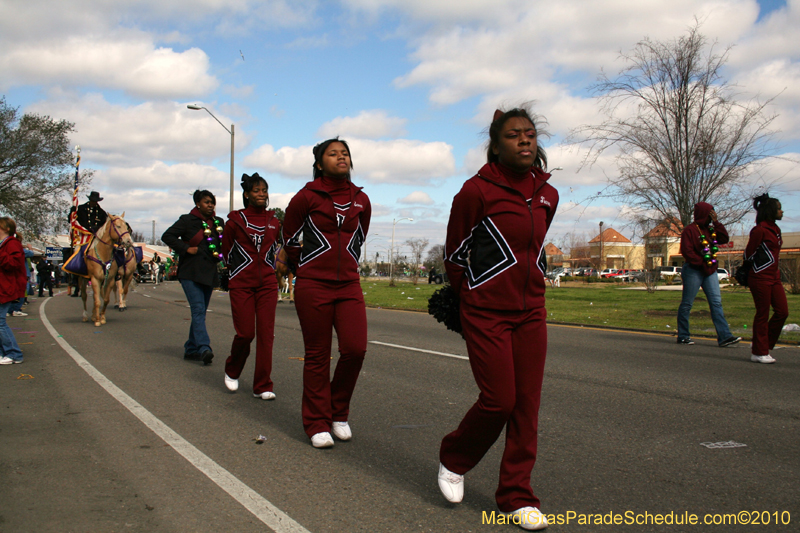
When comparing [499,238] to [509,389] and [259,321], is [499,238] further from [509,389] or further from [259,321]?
[259,321]

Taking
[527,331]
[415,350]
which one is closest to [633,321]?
[415,350]

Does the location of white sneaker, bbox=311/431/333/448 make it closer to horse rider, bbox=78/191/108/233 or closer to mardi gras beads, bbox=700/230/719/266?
mardi gras beads, bbox=700/230/719/266

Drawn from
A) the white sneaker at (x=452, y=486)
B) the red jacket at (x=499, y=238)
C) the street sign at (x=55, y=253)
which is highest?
the street sign at (x=55, y=253)

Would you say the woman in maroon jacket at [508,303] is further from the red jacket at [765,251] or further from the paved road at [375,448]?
the red jacket at [765,251]

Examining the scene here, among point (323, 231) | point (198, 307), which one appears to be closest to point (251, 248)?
point (323, 231)

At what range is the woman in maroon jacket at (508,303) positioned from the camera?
312 cm

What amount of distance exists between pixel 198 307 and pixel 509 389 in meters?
5.72

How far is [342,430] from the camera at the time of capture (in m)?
4.66

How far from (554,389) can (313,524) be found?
376 cm

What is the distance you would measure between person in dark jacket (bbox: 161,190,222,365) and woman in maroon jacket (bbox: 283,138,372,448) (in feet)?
11.7

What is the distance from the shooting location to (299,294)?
177 inches

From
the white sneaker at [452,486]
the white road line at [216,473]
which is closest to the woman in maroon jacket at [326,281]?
the white road line at [216,473]

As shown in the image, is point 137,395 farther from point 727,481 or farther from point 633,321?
point 633,321

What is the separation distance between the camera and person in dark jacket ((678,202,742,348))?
8.94 metres
